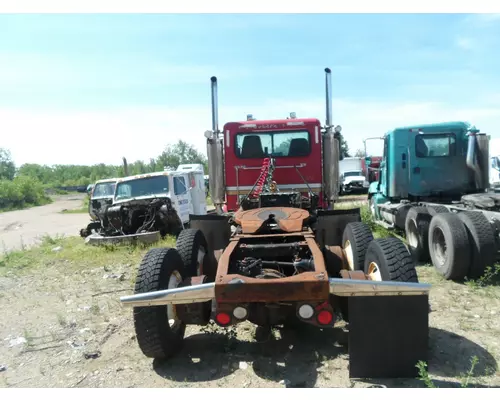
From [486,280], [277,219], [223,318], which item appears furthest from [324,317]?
[486,280]

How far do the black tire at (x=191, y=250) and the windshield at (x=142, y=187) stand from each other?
6390 mm

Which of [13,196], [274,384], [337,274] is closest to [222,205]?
[337,274]

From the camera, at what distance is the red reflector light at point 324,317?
3.31 m

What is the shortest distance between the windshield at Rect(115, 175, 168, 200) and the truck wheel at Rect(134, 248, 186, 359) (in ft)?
24.8

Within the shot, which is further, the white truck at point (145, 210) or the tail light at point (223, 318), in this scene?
the white truck at point (145, 210)

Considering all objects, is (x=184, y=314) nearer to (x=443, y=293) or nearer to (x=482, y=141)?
(x=443, y=293)

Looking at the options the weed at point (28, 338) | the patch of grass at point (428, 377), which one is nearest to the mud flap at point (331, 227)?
the patch of grass at point (428, 377)

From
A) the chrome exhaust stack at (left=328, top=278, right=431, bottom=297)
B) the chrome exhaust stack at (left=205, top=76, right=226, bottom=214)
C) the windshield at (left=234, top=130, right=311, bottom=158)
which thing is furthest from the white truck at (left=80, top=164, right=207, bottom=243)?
the chrome exhaust stack at (left=328, top=278, right=431, bottom=297)

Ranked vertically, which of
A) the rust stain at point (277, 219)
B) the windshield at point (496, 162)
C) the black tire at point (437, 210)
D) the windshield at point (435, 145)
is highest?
the windshield at point (435, 145)

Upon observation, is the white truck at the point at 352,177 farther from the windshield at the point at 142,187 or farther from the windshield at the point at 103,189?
the windshield at the point at 142,187

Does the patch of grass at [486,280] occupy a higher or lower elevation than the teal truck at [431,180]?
lower

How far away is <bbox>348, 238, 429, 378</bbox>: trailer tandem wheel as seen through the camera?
334cm

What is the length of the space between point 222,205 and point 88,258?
11.8 ft

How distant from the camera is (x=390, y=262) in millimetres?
3646
